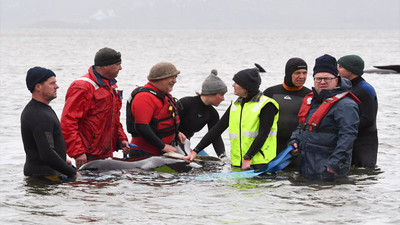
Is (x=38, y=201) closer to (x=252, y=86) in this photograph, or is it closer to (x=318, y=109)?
(x=252, y=86)

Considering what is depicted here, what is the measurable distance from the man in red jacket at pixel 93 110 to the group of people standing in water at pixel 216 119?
0.05 feet

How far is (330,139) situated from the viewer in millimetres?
9039

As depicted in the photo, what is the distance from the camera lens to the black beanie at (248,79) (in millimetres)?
9422

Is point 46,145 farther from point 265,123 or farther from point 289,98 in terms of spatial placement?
A: point 289,98

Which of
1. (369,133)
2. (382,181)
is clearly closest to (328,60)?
(369,133)

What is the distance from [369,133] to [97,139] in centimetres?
453

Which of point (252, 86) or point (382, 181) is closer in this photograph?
point (252, 86)

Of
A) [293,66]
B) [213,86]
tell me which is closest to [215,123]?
[213,86]

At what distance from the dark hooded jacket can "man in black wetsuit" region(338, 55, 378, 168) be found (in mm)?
931

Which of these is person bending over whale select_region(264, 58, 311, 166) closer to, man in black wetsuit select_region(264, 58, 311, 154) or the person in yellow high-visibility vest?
man in black wetsuit select_region(264, 58, 311, 154)

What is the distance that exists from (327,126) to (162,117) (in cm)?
275

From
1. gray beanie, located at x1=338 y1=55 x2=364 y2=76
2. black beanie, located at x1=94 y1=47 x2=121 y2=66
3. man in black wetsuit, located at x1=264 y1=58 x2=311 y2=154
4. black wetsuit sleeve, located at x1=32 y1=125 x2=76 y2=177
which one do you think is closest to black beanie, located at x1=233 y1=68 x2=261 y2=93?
man in black wetsuit, located at x1=264 y1=58 x2=311 y2=154

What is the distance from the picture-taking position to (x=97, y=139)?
10180 millimetres

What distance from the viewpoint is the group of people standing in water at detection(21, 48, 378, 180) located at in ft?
29.5
